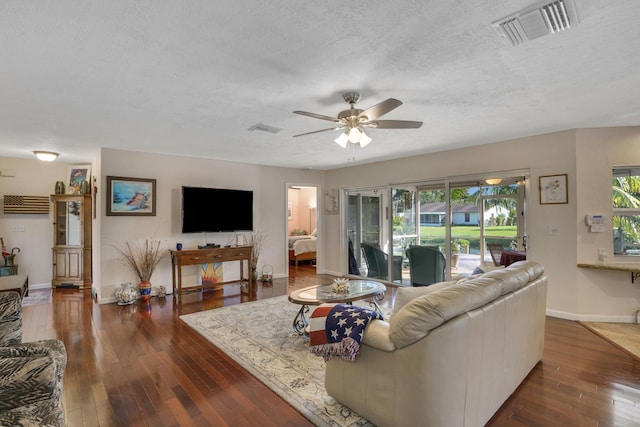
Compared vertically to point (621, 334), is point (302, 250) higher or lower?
higher

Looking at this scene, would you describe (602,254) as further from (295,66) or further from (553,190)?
(295,66)

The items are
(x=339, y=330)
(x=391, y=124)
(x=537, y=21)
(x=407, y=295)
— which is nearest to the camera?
(x=537, y=21)

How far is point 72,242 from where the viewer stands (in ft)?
19.8

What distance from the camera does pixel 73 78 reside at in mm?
2420

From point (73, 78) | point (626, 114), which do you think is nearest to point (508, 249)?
point (626, 114)

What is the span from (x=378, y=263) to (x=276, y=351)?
140 inches

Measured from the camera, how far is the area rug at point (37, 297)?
4.93m

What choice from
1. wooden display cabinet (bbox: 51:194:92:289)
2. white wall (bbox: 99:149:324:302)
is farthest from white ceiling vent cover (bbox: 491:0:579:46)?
wooden display cabinet (bbox: 51:194:92:289)

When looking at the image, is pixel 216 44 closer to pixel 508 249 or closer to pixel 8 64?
pixel 8 64

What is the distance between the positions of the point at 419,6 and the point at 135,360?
3483mm

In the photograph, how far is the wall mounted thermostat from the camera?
12.7 ft

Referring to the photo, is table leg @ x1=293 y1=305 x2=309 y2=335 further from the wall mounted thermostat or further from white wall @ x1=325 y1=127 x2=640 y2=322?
the wall mounted thermostat

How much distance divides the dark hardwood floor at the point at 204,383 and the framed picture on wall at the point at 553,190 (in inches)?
59.4

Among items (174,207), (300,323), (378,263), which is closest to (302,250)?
(378,263)
